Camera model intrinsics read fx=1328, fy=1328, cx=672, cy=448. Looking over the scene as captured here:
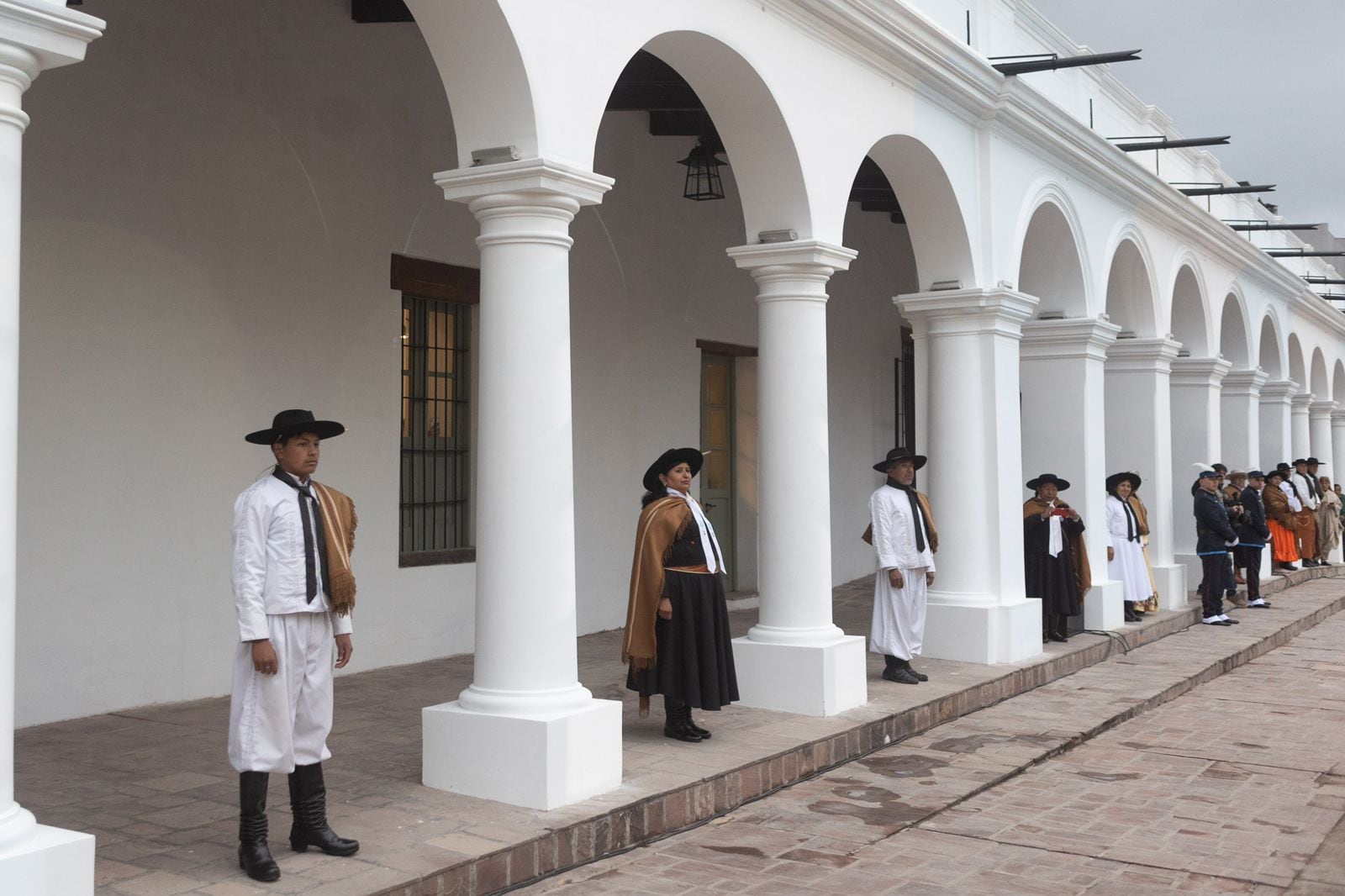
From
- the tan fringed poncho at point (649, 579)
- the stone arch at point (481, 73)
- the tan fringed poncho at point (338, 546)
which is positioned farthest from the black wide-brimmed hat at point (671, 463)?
the tan fringed poncho at point (338, 546)

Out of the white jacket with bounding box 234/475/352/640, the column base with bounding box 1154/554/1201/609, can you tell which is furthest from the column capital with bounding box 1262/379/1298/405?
the white jacket with bounding box 234/475/352/640

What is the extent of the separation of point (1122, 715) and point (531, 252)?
5.78m

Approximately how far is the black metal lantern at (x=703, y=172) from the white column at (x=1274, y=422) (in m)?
12.5

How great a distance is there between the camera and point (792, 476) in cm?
820

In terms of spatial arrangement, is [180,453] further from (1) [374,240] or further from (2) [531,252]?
(2) [531,252]

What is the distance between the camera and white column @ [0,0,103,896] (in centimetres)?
378

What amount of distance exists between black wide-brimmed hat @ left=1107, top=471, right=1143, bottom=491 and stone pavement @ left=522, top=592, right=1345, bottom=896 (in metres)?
3.66

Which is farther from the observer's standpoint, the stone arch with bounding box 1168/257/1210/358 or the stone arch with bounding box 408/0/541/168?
the stone arch with bounding box 1168/257/1210/358

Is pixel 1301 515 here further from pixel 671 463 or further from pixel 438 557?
pixel 671 463

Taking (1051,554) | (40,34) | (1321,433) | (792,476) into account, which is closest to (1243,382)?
(1321,433)

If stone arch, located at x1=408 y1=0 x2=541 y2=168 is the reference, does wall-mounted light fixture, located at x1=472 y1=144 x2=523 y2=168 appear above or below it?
below

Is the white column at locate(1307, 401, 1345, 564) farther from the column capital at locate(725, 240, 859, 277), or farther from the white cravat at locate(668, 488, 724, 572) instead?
the white cravat at locate(668, 488, 724, 572)

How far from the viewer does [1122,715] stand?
9.31 meters

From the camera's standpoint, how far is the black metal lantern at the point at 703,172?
449 inches
